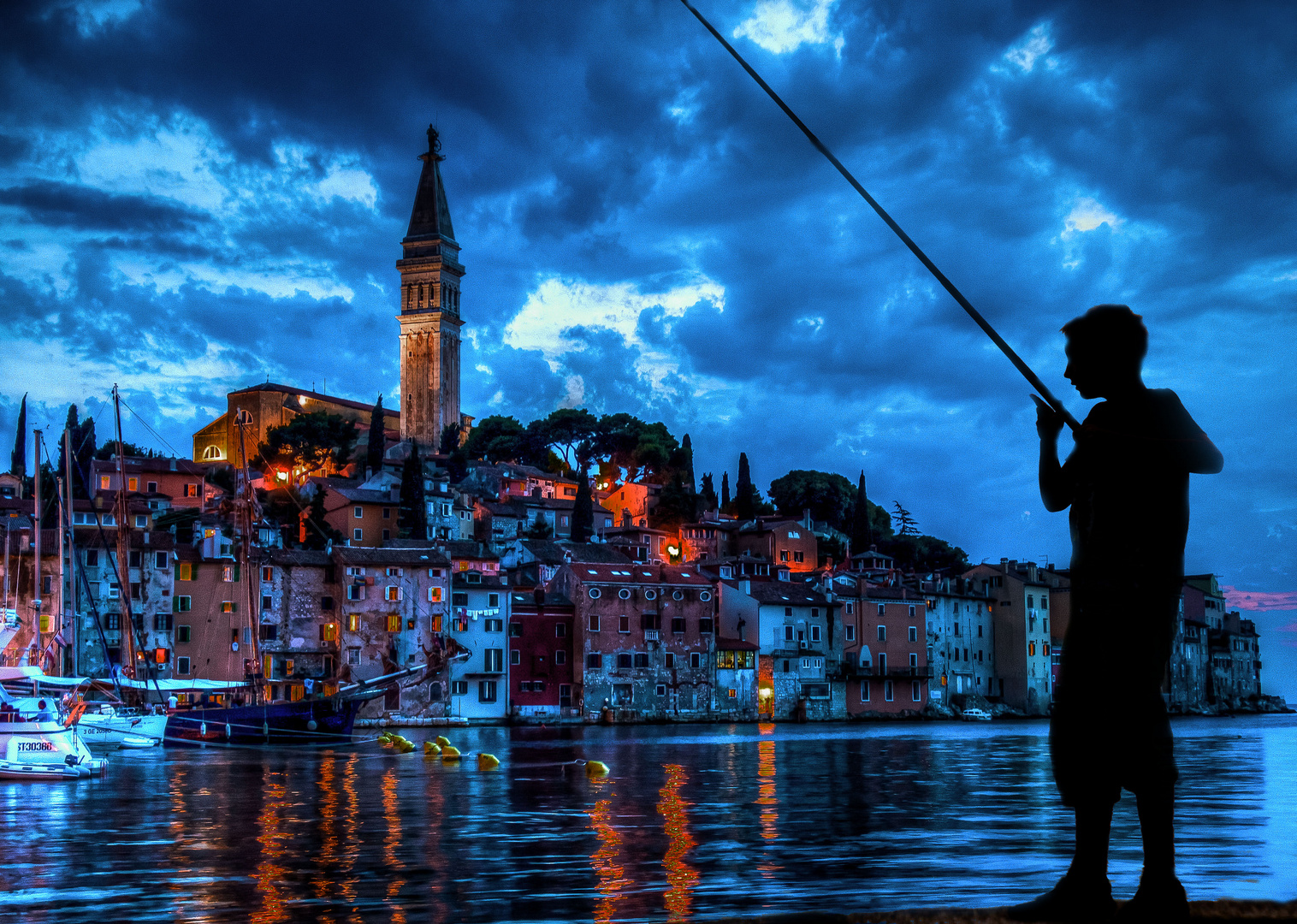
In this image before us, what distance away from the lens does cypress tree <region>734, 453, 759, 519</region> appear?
126m

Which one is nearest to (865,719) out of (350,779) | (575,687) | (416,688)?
(575,687)

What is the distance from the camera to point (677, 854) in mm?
13188

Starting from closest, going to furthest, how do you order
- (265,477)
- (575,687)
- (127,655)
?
(127,655) < (575,687) < (265,477)

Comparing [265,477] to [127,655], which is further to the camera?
[265,477]

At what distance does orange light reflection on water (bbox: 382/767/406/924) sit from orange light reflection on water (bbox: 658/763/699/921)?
77.0 inches

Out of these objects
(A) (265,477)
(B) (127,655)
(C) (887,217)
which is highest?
(A) (265,477)

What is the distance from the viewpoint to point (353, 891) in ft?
34.0

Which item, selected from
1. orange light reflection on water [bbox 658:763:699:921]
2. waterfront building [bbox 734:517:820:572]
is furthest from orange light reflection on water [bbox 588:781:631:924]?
waterfront building [bbox 734:517:820:572]

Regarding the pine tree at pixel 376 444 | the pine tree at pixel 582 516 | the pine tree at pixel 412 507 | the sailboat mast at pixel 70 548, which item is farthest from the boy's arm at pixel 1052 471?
the pine tree at pixel 376 444

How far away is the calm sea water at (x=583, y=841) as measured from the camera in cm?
949

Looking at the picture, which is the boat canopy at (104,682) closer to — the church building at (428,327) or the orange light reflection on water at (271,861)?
the orange light reflection on water at (271,861)

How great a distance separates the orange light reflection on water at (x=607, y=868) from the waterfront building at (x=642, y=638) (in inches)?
2226

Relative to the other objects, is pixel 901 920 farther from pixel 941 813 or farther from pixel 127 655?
pixel 127 655

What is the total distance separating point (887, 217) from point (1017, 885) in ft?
19.2
